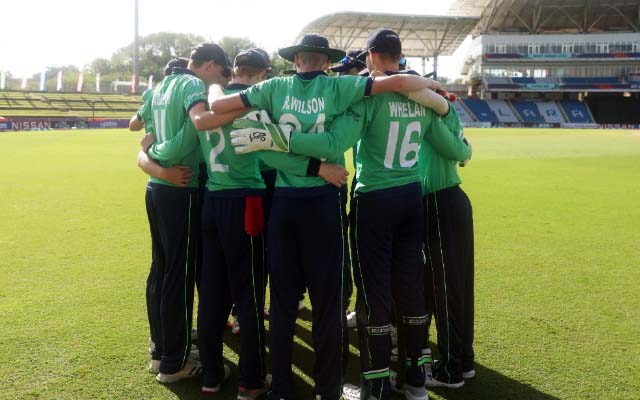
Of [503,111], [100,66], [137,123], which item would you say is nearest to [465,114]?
[503,111]

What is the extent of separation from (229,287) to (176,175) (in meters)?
0.82

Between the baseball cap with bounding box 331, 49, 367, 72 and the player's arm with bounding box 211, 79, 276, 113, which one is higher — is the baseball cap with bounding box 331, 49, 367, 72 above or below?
above

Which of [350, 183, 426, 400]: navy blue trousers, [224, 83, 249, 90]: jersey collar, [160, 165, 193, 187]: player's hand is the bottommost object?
[350, 183, 426, 400]: navy blue trousers

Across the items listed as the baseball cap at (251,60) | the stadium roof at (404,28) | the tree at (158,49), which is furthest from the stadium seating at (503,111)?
the baseball cap at (251,60)

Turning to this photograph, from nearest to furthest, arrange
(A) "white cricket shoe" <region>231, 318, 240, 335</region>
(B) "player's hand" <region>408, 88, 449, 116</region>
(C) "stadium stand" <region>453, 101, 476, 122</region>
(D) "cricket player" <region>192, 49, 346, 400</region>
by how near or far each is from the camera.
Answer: (B) "player's hand" <region>408, 88, 449, 116</region>
(D) "cricket player" <region>192, 49, 346, 400</region>
(A) "white cricket shoe" <region>231, 318, 240, 335</region>
(C) "stadium stand" <region>453, 101, 476, 122</region>

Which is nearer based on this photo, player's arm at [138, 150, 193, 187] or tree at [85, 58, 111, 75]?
player's arm at [138, 150, 193, 187]

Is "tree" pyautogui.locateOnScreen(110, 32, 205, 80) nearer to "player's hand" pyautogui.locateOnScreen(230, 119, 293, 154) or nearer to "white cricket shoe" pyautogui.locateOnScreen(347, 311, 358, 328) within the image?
"white cricket shoe" pyautogui.locateOnScreen(347, 311, 358, 328)

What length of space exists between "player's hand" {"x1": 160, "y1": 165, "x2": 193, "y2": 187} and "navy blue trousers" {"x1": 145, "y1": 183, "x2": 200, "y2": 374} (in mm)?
99

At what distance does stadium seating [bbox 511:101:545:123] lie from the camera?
220 ft

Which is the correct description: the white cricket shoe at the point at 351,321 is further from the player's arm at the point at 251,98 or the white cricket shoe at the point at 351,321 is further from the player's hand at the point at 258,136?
the player's arm at the point at 251,98

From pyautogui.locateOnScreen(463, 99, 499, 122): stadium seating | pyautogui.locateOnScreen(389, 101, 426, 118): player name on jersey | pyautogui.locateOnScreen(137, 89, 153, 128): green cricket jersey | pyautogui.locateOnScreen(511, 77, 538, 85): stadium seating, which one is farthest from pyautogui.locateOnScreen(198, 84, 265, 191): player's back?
pyautogui.locateOnScreen(511, 77, 538, 85): stadium seating

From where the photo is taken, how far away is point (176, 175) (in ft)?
12.0

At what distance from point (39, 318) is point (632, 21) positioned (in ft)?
258

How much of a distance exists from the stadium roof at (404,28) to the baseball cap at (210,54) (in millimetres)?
62018
